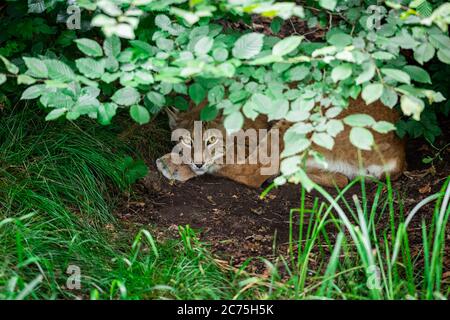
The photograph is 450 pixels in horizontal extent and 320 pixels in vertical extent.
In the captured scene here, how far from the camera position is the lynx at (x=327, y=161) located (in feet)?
15.0

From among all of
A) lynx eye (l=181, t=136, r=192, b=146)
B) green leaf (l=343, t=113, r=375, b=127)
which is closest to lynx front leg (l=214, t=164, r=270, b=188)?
lynx eye (l=181, t=136, r=192, b=146)

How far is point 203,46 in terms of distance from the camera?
274cm

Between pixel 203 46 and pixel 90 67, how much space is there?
55cm

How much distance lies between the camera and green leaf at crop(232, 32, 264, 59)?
276cm

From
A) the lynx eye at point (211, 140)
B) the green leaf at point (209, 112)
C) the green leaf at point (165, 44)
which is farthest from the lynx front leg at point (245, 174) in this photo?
the green leaf at point (165, 44)

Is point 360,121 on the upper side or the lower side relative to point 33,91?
upper

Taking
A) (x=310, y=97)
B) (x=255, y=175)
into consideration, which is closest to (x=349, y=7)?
(x=310, y=97)

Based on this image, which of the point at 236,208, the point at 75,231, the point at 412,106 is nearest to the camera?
the point at 412,106

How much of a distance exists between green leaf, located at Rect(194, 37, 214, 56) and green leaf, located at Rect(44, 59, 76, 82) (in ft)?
1.94

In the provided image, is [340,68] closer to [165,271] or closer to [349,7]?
[349,7]

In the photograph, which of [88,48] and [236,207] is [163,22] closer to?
[88,48]

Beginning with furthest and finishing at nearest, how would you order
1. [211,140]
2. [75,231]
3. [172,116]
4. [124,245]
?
[172,116] → [211,140] → [124,245] → [75,231]

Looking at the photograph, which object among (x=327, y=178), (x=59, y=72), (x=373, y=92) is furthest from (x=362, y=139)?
(x=327, y=178)

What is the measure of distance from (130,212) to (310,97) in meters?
1.88
